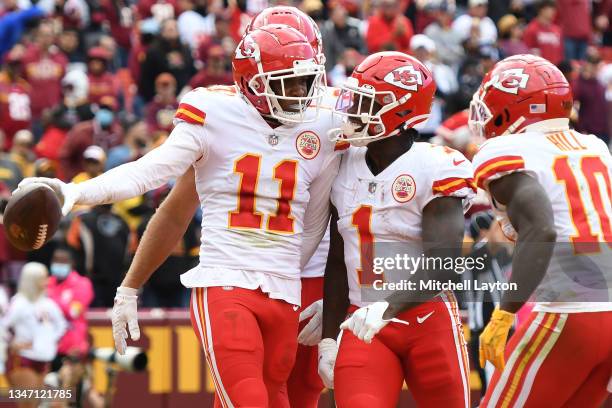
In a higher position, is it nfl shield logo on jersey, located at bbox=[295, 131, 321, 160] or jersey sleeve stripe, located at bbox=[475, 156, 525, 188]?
nfl shield logo on jersey, located at bbox=[295, 131, 321, 160]

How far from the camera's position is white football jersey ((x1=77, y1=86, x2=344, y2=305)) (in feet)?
17.8

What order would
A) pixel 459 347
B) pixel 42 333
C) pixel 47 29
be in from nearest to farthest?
pixel 459 347, pixel 42 333, pixel 47 29

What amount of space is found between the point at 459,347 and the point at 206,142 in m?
1.38

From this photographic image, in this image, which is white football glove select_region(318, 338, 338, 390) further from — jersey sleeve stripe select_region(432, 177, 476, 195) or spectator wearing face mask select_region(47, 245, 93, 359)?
spectator wearing face mask select_region(47, 245, 93, 359)

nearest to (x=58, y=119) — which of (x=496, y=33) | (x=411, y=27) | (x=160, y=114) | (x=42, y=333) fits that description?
(x=160, y=114)

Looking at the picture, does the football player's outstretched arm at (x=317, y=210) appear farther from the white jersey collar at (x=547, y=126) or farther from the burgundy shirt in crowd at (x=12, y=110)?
the burgundy shirt in crowd at (x=12, y=110)

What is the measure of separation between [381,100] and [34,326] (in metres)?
5.32

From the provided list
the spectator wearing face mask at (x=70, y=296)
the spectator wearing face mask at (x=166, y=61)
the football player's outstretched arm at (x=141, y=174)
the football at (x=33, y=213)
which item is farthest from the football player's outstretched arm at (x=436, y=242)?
the spectator wearing face mask at (x=166, y=61)

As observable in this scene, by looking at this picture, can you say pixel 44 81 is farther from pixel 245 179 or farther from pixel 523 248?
pixel 523 248

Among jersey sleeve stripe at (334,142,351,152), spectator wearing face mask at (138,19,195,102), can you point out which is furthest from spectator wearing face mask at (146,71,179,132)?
jersey sleeve stripe at (334,142,351,152)

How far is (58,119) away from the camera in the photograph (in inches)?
495

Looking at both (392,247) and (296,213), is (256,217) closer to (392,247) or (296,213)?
(296,213)

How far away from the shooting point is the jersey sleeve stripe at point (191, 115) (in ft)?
17.9

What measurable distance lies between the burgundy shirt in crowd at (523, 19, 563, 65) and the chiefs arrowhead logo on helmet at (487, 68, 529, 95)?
33.1ft
